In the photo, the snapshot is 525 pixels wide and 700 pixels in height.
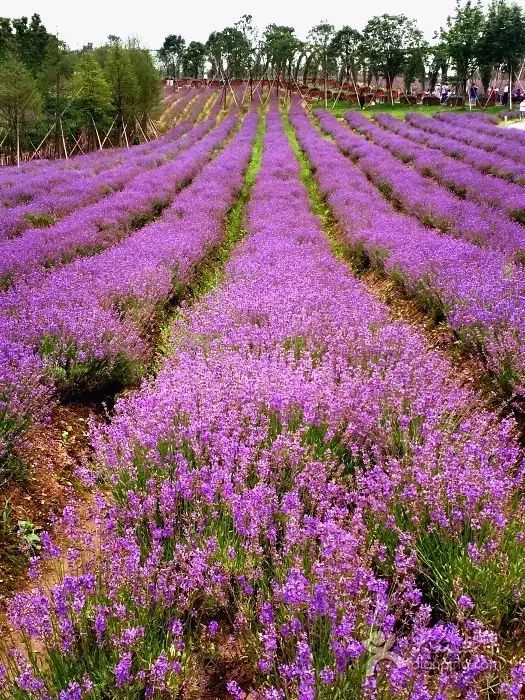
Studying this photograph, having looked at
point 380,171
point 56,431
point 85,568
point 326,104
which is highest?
point 326,104

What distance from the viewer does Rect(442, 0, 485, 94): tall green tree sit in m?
40.3

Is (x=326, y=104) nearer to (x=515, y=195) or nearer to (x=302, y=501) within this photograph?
(x=515, y=195)

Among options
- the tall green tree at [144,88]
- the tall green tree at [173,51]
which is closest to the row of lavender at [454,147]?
the tall green tree at [144,88]

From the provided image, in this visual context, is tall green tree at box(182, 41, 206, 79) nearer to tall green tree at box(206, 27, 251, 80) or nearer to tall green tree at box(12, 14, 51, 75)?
tall green tree at box(206, 27, 251, 80)

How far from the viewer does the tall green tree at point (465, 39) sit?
4028 cm

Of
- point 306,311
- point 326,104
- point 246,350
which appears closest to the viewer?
point 246,350

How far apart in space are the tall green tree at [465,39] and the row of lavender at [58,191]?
2953 centimetres

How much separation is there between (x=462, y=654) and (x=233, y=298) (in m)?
4.72

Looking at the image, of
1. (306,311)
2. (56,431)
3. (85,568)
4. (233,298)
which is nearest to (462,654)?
(85,568)

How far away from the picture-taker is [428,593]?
8.38ft

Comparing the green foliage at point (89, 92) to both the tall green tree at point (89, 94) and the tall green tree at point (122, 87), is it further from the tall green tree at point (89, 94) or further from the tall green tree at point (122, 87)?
the tall green tree at point (122, 87)

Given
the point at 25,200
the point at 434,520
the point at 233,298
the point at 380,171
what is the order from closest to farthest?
the point at 434,520 → the point at 233,298 → the point at 25,200 → the point at 380,171

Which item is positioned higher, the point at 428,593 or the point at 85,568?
the point at 85,568

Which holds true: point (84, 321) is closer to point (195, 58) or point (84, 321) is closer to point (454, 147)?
point (454, 147)
